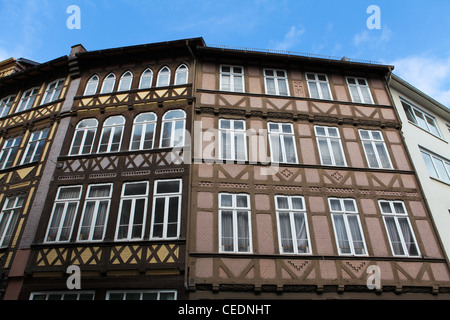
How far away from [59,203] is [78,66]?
726cm

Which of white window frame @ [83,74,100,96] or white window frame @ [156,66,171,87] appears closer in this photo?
white window frame @ [156,66,171,87]

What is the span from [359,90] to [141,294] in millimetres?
12961

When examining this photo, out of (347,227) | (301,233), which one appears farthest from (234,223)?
(347,227)

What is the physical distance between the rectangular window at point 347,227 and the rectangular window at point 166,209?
18.3ft

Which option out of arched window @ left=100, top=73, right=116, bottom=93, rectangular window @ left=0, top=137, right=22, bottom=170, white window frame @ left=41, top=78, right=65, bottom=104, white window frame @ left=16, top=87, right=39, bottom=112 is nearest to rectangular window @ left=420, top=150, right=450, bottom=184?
arched window @ left=100, top=73, right=116, bottom=93

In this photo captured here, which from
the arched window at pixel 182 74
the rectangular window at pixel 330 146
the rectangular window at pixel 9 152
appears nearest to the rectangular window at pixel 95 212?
the rectangular window at pixel 9 152

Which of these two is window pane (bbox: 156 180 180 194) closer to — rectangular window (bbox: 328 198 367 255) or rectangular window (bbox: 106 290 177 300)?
rectangular window (bbox: 106 290 177 300)

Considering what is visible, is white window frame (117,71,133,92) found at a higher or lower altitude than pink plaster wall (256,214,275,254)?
higher

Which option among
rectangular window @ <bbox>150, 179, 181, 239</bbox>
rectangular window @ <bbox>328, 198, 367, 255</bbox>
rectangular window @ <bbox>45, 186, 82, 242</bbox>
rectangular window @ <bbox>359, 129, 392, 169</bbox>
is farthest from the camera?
rectangular window @ <bbox>359, 129, 392, 169</bbox>

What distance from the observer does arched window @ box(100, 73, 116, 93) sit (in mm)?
15452

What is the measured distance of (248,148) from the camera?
13203 millimetres

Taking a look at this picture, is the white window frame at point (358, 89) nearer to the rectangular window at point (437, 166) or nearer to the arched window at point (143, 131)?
the rectangular window at point (437, 166)

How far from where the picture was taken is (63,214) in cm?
1208

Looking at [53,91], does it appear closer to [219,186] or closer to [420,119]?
[219,186]
